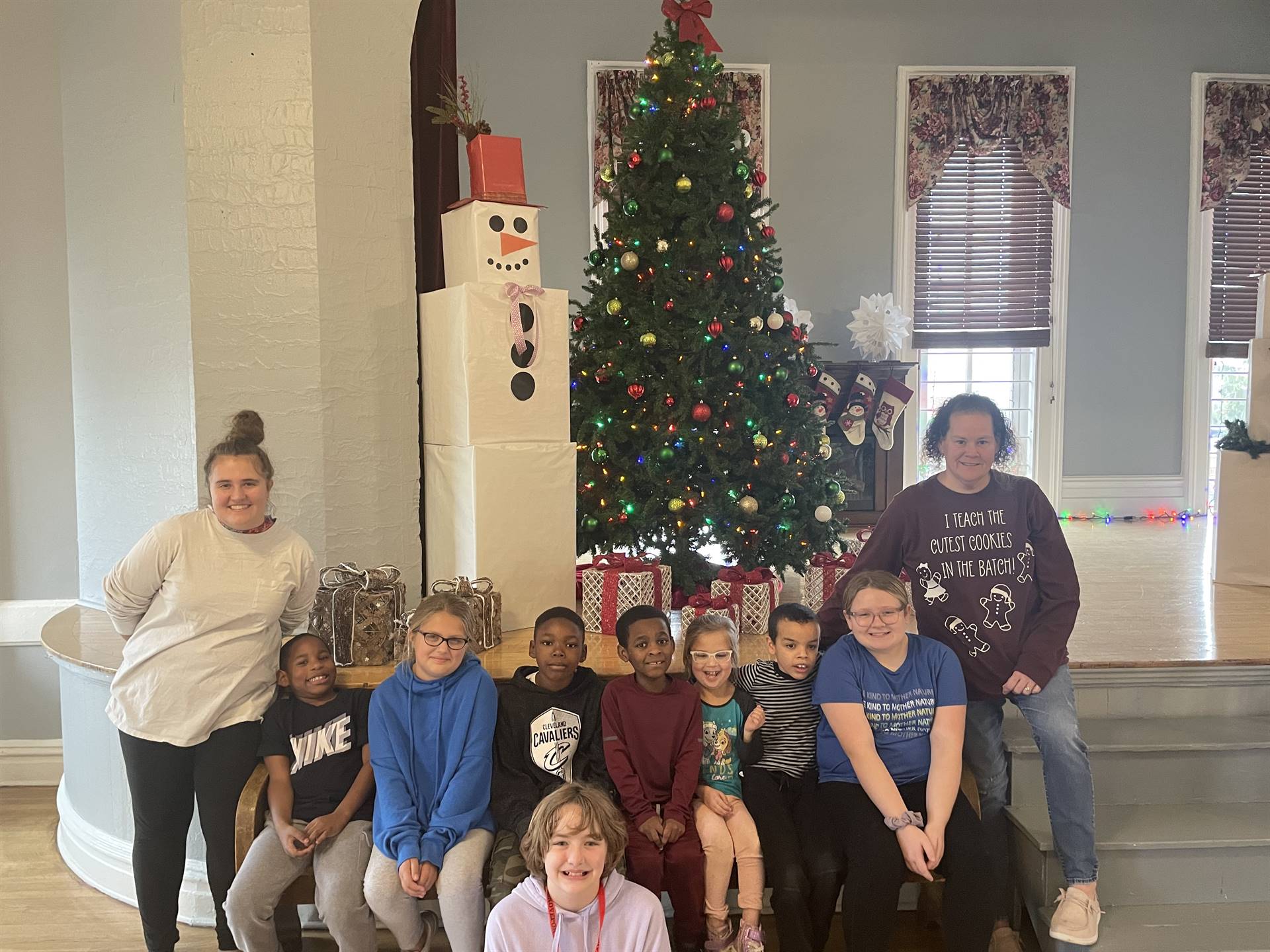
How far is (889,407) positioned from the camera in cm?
688

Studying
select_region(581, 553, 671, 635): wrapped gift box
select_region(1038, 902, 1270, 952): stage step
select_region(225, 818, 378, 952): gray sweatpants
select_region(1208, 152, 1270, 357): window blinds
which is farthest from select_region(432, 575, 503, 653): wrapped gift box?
select_region(1208, 152, 1270, 357): window blinds

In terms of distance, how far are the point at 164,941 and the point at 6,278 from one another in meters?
2.50

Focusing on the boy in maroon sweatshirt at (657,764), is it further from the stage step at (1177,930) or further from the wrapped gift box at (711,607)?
the stage step at (1177,930)

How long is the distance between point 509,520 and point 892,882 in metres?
1.59

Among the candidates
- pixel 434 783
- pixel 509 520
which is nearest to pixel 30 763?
pixel 509 520

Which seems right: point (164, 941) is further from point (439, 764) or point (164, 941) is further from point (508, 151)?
point (508, 151)

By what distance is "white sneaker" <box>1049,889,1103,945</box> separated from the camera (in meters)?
2.36

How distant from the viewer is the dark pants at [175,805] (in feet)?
7.83

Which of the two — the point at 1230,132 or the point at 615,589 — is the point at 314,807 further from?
the point at 1230,132

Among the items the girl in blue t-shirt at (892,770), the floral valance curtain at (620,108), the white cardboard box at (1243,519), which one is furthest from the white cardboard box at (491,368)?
the floral valance curtain at (620,108)

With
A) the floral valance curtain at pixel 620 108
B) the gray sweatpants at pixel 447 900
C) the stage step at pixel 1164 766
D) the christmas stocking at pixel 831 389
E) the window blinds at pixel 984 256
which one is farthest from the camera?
the window blinds at pixel 984 256

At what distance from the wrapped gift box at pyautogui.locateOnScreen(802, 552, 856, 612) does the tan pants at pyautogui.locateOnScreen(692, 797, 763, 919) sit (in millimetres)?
1311

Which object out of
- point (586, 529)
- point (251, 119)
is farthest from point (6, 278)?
point (586, 529)

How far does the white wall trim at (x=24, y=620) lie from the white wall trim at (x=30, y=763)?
38 cm
